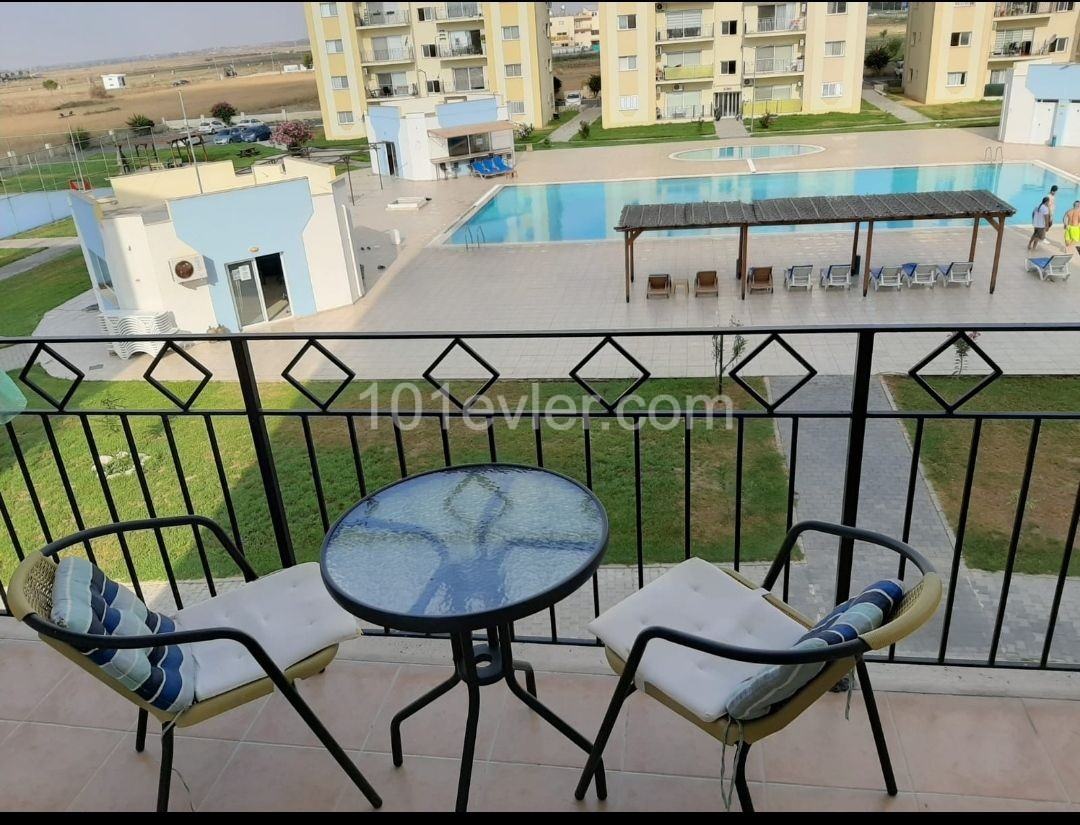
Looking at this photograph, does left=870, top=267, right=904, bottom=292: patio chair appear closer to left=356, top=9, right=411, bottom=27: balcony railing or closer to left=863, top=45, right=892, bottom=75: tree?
left=356, top=9, right=411, bottom=27: balcony railing

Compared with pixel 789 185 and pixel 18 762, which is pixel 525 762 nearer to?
pixel 18 762

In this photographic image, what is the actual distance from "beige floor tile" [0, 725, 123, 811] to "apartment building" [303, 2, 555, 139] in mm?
41482

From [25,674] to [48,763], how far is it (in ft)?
2.04

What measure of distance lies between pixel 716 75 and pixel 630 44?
4.61m

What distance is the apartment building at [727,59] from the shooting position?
37.9m

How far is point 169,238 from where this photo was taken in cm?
1453

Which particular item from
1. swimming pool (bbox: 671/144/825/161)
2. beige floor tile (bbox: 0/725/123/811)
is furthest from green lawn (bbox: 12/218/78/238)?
beige floor tile (bbox: 0/725/123/811)

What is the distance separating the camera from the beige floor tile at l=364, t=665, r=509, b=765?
2.72 m

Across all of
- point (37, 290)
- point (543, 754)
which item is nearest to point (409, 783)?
point (543, 754)

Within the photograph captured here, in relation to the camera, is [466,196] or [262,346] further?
[466,196]

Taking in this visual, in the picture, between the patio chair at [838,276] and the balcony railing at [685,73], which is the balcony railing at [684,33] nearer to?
the balcony railing at [685,73]

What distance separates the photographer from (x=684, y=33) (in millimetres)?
39125

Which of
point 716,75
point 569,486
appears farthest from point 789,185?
point 569,486

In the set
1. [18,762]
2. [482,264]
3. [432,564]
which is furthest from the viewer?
[482,264]
